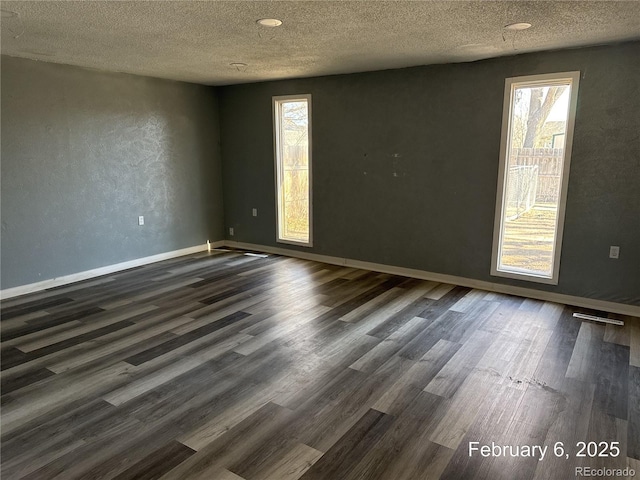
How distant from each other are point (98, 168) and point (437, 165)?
3853mm

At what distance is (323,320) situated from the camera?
3.71 meters

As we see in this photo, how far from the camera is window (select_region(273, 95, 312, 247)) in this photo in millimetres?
5684

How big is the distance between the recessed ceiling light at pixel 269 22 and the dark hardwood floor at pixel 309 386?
90.9 inches

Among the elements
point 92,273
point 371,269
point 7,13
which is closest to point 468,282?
point 371,269

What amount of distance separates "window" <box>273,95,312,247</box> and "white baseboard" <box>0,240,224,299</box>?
1312mm

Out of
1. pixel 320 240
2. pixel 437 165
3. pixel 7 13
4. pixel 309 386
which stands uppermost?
pixel 7 13

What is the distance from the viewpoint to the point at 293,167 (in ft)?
19.3

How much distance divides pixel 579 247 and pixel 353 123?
2.76 metres

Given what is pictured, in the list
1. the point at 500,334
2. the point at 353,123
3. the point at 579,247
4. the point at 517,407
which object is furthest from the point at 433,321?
the point at 353,123

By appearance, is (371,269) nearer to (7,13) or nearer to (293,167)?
(293,167)

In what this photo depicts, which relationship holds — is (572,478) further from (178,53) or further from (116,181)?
(116,181)

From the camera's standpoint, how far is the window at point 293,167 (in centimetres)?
568

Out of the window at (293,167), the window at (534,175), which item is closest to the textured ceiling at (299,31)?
the window at (534,175)

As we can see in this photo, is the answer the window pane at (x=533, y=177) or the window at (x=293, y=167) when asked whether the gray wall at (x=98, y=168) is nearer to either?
the window at (x=293, y=167)
